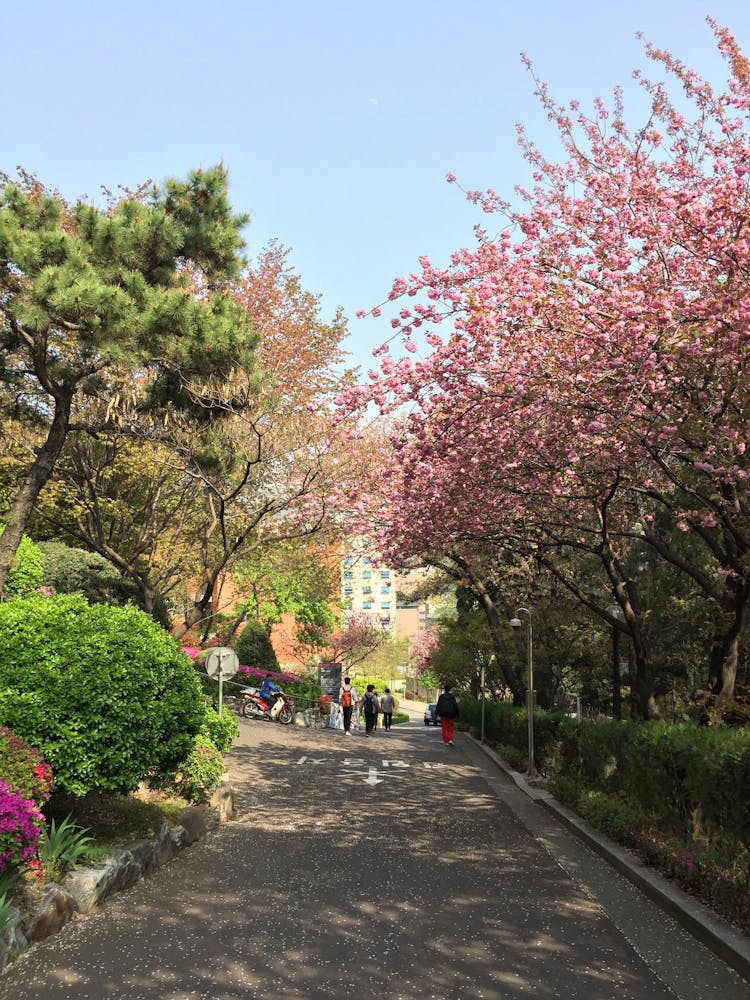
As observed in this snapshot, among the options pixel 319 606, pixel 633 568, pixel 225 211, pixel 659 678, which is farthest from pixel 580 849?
pixel 319 606

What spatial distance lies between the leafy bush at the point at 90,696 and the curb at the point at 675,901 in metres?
4.45

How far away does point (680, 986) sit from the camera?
5105mm

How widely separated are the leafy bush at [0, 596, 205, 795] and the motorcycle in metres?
22.4

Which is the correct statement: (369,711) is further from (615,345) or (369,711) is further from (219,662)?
(615,345)

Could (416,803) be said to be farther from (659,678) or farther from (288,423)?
(659,678)

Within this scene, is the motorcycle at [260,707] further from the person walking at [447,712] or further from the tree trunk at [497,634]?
the tree trunk at [497,634]

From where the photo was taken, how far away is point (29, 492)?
44.1 ft

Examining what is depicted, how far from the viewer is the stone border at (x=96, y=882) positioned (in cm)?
549

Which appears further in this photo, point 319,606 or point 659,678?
point 319,606

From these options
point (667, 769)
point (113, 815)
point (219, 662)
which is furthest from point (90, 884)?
point (219, 662)

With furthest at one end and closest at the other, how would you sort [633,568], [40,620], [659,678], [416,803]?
1. [659,678]
2. [633,568]
3. [416,803]
4. [40,620]

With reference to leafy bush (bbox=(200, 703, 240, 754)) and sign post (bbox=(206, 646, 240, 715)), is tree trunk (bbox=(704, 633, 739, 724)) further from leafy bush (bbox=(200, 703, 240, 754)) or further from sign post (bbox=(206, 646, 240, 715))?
sign post (bbox=(206, 646, 240, 715))

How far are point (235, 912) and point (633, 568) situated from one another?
750 inches

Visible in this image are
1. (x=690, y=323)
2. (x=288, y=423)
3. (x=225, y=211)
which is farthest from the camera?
(x=288, y=423)
